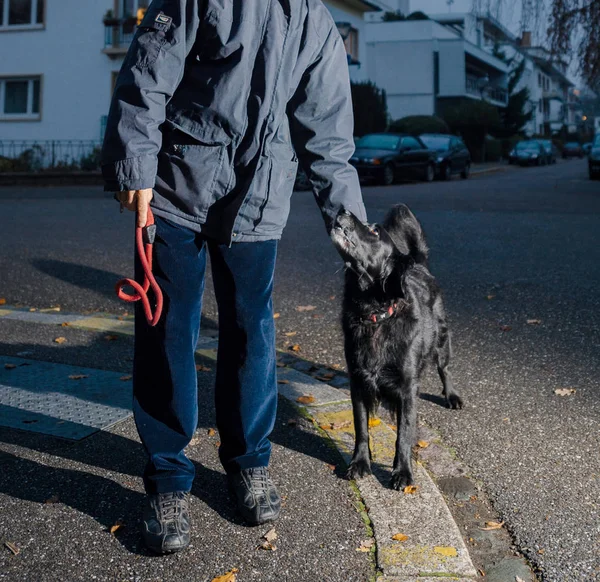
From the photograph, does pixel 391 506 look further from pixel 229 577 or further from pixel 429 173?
pixel 429 173

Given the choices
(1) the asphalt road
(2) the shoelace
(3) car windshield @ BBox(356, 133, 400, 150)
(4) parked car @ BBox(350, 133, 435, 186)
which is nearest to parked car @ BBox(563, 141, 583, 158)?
(4) parked car @ BBox(350, 133, 435, 186)

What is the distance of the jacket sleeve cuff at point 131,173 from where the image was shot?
256 centimetres

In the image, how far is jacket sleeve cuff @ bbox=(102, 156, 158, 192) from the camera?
256 cm

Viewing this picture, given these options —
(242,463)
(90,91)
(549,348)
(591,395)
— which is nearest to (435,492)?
(242,463)

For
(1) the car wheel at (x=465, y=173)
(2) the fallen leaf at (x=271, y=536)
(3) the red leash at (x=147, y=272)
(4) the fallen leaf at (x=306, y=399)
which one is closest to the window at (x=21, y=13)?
(1) the car wheel at (x=465, y=173)

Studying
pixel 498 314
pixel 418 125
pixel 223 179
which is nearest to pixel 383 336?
pixel 223 179

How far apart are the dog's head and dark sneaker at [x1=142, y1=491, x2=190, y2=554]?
1.11 meters

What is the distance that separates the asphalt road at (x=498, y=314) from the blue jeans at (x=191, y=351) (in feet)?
3.64

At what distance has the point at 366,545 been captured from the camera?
287 cm

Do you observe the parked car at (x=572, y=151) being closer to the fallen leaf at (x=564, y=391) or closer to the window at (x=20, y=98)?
the window at (x=20, y=98)

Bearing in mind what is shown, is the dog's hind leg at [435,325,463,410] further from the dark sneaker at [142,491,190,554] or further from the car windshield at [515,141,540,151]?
the car windshield at [515,141,540,151]

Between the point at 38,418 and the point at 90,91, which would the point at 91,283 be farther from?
the point at 90,91

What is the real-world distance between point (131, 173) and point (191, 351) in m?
0.72

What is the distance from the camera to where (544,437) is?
3904 mm
